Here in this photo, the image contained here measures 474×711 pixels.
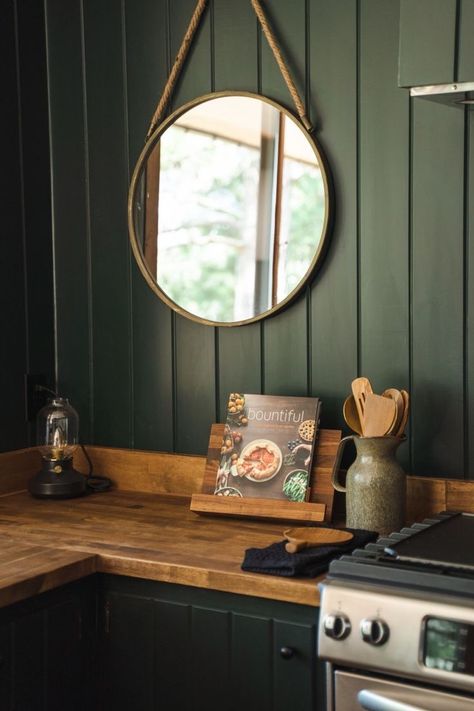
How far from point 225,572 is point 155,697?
1.16ft

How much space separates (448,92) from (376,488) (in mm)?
847

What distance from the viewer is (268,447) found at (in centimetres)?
233

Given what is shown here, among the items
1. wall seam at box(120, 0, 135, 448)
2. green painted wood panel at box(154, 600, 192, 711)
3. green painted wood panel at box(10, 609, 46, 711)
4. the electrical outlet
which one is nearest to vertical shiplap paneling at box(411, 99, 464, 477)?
green painted wood panel at box(154, 600, 192, 711)

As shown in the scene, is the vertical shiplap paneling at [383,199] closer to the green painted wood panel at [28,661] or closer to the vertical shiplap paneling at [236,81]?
the vertical shiplap paneling at [236,81]

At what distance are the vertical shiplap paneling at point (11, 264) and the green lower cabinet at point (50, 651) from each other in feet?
2.59

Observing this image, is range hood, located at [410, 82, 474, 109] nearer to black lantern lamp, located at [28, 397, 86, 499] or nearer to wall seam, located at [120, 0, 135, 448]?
wall seam, located at [120, 0, 135, 448]

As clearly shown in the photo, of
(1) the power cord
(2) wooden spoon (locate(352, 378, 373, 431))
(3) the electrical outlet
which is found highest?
(2) wooden spoon (locate(352, 378, 373, 431))

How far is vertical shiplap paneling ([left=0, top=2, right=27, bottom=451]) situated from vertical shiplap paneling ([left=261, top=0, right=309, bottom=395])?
2.42ft

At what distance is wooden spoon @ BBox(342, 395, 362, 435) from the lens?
217 cm

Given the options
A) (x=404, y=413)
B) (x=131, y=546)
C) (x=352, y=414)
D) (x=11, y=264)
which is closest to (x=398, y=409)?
(x=404, y=413)

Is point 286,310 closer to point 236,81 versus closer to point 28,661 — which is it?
point 236,81

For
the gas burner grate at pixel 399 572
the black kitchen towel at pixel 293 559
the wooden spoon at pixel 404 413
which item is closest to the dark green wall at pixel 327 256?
the wooden spoon at pixel 404 413

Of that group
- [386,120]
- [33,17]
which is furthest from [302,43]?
[33,17]

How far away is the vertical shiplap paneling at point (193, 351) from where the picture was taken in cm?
253
